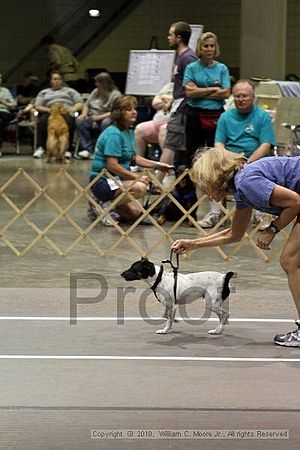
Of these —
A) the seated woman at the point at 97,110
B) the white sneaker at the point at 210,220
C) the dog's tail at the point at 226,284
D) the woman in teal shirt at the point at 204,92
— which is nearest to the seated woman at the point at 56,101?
the seated woman at the point at 97,110

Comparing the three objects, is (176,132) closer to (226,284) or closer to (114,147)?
(114,147)

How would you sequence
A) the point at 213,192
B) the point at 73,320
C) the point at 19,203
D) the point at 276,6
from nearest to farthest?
the point at 213,192, the point at 73,320, the point at 19,203, the point at 276,6

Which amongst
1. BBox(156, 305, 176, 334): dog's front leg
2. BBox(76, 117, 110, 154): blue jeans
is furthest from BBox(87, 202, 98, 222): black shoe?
BBox(76, 117, 110, 154): blue jeans

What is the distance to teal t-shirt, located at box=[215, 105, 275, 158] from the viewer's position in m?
7.55

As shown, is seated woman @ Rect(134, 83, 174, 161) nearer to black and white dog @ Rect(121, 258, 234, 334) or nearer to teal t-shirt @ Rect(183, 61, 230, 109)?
teal t-shirt @ Rect(183, 61, 230, 109)

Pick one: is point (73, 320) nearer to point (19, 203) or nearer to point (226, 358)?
point (226, 358)

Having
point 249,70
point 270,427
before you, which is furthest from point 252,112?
point 249,70

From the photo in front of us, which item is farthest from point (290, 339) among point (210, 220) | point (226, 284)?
point (210, 220)

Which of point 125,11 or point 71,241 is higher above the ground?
point 125,11

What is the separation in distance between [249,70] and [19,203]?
21.5 ft

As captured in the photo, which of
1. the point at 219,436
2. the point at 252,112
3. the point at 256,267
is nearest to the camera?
the point at 219,436

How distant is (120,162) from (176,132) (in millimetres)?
635

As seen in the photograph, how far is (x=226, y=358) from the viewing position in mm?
4633

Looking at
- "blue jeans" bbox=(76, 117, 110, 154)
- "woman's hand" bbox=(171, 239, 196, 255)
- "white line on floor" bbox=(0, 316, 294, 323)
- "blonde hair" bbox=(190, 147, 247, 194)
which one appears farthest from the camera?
"blue jeans" bbox=(76, 117, 110, 154)
